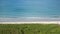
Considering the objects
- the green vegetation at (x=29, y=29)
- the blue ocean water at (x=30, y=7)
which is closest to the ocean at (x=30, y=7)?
the blue ocean water at (x=30, y=7)

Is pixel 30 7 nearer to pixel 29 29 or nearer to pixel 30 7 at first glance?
pixel 30 7

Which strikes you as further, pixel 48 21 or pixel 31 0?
pixel 31 0

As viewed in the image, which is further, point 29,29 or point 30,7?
point 30,7

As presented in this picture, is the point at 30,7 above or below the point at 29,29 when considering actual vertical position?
above

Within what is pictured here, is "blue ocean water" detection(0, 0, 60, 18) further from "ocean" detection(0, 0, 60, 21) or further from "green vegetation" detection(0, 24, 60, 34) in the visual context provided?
"green vegetation" detection(0, 24, 60, 34)

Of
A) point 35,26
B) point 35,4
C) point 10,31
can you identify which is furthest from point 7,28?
point 35,4

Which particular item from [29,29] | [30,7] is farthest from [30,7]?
[29,29]

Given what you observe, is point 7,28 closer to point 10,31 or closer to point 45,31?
point 10,31

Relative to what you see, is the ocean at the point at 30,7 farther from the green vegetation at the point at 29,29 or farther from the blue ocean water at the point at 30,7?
the green vegetation at the point at 29,29
